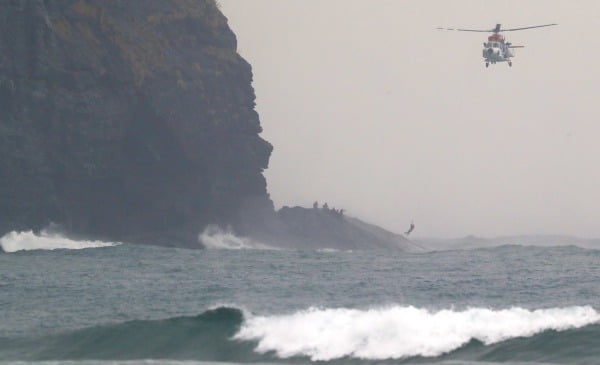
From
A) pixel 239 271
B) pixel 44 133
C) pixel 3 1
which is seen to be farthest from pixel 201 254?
pixel 3 1

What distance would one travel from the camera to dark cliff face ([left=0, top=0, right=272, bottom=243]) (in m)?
106

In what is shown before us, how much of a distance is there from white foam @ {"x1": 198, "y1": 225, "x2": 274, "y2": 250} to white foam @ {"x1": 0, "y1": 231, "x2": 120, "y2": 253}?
14607mm

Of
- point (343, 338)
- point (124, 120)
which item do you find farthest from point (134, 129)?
point (343, 338)

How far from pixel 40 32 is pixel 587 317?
74185 millimetres

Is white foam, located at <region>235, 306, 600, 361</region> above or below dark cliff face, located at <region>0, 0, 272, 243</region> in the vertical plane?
below

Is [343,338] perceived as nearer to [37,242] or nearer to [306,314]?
[306,314]

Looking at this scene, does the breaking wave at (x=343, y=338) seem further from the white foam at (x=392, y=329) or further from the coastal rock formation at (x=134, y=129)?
the coastal rock formation at (x=134, y=129)

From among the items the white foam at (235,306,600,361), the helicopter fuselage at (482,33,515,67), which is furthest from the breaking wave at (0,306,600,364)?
the helicopter fuselage at (482,33,515,67)

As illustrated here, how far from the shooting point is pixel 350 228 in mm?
133750

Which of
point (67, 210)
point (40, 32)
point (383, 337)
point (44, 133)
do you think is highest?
point (40, 32)

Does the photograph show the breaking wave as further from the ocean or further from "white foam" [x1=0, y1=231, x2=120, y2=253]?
"white foam" [x1=0, y1=231, x2=120, y2=253]

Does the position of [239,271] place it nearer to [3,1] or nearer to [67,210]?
[67,210]

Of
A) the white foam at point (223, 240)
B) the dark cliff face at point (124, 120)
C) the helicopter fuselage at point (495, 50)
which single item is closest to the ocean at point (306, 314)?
the helicopter fuselage at point (495, 50)

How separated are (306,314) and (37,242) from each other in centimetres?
5861
